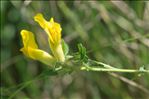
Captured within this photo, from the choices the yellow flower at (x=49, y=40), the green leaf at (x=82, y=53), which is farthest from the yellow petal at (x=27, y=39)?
the green leaf at (x=82, y=53)

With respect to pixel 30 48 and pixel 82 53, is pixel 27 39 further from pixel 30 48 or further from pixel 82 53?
pixel 82 53

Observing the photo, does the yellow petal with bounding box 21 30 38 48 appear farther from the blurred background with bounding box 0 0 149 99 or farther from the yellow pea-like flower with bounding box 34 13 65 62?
the blurred background with bounding box 0 0 149 99

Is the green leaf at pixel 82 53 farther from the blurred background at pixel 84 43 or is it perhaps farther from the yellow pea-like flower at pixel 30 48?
the blurred background at pixel 84 43

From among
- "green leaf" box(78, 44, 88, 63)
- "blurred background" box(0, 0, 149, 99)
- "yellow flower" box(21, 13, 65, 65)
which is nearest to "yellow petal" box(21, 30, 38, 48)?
"yellow flower" box(21, 13, 65, 65)

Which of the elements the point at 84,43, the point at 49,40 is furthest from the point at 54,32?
the point at 84,43

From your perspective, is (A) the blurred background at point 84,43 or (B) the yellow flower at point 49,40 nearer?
(B) the yellow flower at point 49,40
